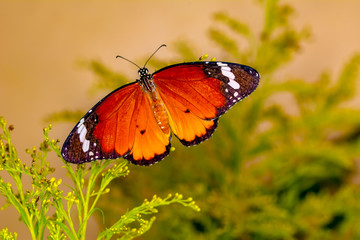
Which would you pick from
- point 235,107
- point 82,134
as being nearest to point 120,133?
point 82,134

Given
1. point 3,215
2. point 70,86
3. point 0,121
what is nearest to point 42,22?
point 70,86

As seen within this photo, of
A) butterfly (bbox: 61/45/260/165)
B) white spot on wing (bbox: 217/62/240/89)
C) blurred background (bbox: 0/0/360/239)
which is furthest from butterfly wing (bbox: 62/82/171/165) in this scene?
blurred background (bbox: 0/0/360/239)

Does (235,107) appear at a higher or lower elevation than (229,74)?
higher

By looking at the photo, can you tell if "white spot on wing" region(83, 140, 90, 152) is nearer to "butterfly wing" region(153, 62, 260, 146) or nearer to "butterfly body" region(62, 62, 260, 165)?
"butterfly body" region(62, 62, 260, 165)

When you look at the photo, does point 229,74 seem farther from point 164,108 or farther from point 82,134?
point 82,134

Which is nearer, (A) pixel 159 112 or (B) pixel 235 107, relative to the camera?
(A) pixel 159 112

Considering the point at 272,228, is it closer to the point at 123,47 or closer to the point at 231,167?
the point at 231,167

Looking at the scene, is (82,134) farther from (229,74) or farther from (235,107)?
(235,107)
